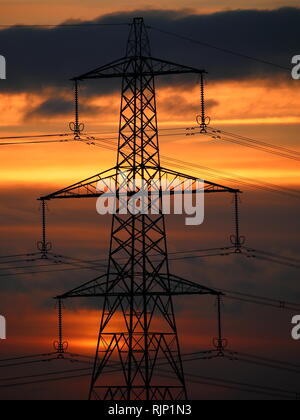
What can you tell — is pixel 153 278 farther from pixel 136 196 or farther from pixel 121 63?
pixel 121 63

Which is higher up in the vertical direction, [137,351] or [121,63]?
[121,63]

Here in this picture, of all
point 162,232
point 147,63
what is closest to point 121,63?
point 147,63
